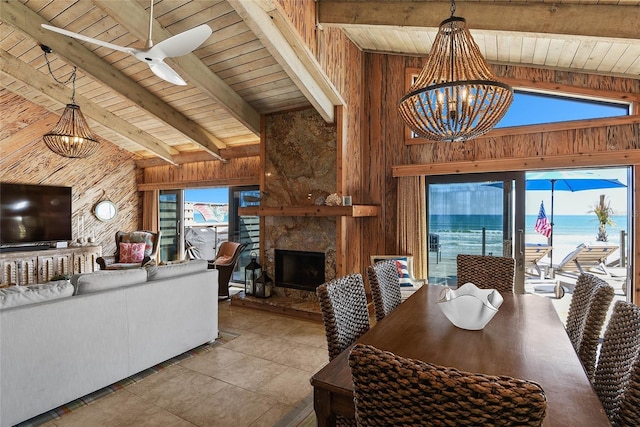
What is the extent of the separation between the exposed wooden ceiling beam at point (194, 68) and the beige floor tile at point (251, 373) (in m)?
3.42

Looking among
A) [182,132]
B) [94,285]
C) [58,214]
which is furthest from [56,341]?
[58,214]

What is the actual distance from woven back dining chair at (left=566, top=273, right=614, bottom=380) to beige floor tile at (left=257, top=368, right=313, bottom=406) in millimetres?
1841

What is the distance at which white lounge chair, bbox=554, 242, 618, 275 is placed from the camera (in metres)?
4.62

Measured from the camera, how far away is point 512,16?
268 cm

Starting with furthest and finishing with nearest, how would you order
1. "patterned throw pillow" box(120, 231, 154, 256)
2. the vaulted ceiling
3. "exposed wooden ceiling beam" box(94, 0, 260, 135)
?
"patterned throw pillow" box(120, 231, 154, 256) → "exposed wooden ceiling beam" box(94, 0, 260, 135) → the vaulted ceiling

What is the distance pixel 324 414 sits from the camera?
1323 millimetres

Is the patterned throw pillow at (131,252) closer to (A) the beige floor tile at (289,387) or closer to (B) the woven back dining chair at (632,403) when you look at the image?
(A) the beige floor tile at (289,387)

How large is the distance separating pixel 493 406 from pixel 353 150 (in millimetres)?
4237

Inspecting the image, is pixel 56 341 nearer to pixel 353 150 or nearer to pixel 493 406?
pixel 493 406

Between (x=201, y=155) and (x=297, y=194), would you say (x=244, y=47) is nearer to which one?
(x=297, y=194)

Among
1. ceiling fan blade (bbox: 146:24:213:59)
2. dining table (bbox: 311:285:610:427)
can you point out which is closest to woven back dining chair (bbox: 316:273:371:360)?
dining table (bbox: 311:285:610:427)

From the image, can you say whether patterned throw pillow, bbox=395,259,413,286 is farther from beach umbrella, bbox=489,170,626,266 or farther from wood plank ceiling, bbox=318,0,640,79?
wood plank ceiling, bbox=318,0,640,79

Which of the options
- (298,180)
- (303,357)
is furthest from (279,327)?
(298,180)

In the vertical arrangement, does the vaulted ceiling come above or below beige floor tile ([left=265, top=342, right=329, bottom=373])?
above
